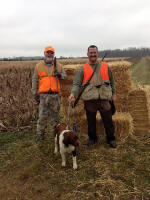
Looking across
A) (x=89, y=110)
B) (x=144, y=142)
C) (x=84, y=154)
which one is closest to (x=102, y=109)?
(x=89, y=110)

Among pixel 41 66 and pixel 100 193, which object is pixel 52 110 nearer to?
pixel 41 66

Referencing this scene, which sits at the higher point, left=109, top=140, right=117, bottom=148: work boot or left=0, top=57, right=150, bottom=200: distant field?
left=109, top=140, right=117, bottom=148: work boot

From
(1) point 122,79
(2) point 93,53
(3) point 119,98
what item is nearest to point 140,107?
(3) point 119,98

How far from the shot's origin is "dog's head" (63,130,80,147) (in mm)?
4242

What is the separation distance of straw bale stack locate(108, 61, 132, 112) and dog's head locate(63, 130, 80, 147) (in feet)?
8.81

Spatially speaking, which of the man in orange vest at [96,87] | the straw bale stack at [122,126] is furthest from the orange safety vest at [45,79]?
the straw bale stack at [122,126]

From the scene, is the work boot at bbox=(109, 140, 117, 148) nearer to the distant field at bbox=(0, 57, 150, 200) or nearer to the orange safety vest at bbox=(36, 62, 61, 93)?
the distant field at bbox=(0, 57, 150, 200)

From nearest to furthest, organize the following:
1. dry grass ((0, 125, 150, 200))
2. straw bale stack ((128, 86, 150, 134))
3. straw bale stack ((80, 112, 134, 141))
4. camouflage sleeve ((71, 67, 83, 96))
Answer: dry grass ((0, 125, 150, 200)) < camouflage sleeve ((71, 67, 83, 96)) < straw bale stack ((80, 112, 134, 141)) < straw bale stack ((128, 86, 150, 134))

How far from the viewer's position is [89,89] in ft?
16.8

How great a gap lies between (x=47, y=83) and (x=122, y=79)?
2.36 m

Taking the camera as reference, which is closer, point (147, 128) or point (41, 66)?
point (41, 66)

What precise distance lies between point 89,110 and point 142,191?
7.78 ft

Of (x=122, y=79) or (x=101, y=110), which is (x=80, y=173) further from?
(x=122, y=79)

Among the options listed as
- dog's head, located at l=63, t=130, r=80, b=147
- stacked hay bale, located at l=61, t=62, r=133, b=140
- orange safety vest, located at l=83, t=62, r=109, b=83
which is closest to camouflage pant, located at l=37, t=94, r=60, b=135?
stacked hay bale, located at l=61, t=62, r=133, b=140
